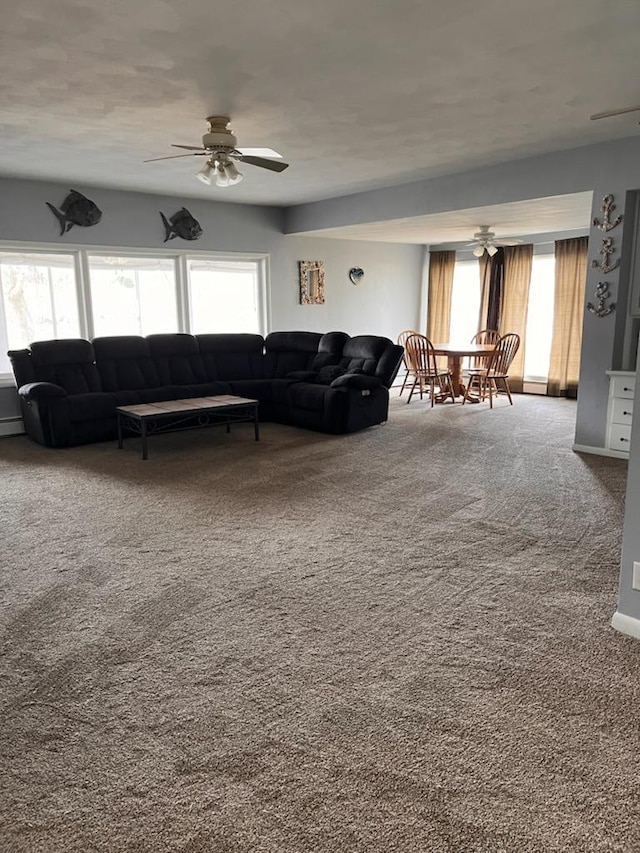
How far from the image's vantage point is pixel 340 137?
4.54 metres

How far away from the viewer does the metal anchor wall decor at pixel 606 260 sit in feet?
16.3

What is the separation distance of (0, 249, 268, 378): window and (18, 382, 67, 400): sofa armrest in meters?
0.83

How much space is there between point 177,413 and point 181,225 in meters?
2.91

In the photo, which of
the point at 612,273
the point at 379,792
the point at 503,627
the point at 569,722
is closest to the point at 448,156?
the point at 612,273

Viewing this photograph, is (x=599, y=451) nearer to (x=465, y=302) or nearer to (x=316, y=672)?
(x=316, y=672)

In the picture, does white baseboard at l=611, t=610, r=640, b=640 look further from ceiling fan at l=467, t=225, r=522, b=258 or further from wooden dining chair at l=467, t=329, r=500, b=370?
wooden dining chair at l=467, t=329, r=500, b=370

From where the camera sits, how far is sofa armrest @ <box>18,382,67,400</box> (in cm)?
552

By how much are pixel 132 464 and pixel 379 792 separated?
3.93m

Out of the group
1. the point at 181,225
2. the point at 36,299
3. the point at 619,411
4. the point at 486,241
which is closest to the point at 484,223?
the point at 486,241

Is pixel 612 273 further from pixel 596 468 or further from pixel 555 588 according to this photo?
pixel 555 588

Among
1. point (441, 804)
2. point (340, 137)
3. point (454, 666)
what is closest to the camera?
point (441, 804)

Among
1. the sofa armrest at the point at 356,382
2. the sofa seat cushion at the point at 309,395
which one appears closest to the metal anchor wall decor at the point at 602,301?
the sofa armrest at the point at 356,382

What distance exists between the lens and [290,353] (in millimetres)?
7547

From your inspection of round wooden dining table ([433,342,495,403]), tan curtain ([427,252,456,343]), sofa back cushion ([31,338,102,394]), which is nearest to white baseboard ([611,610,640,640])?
sofa back cushion ([31,338,102,394])
